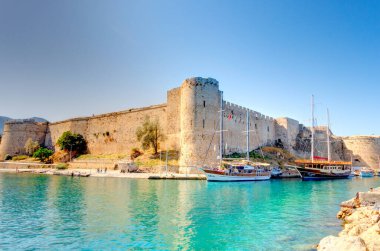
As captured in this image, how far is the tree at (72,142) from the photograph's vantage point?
37844 millimetres

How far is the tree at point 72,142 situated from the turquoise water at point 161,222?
24839 mm

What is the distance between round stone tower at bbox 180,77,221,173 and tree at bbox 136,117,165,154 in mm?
3730

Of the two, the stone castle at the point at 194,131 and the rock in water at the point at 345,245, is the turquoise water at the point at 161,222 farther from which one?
the stone castle at the point at 194,131

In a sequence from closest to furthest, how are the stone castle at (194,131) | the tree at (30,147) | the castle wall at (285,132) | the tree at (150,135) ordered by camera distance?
the stone castle at (194,131)
the tree at (150,135)
the castle wall at (285,132)
the tree at (30,147)

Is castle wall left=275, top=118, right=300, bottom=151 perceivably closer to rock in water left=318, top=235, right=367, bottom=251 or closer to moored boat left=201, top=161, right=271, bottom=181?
moored boat left=201, top=161, right=271, bottom=181

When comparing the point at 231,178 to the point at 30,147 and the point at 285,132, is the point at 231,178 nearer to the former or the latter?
the point at 285,132

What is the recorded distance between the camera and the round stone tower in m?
25.3

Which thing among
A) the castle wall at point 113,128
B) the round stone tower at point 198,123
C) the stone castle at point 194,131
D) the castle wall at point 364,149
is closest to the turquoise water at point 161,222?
the round stone tower at point 198,123

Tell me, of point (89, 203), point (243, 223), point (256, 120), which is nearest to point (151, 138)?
point (256, 120)

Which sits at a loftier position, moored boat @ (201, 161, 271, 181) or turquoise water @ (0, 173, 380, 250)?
moored boat @ (201, 161, 271, 181)

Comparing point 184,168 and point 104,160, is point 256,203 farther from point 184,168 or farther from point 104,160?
point 104,160

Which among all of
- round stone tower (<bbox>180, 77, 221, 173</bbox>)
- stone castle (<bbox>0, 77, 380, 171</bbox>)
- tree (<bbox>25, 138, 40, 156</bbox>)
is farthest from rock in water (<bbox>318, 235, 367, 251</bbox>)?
tree (<bbox>25, 138, 40, 156</bbox>)

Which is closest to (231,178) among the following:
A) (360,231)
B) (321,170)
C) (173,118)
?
(173,118)

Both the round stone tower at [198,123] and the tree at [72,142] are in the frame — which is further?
the tree at [72,142]
